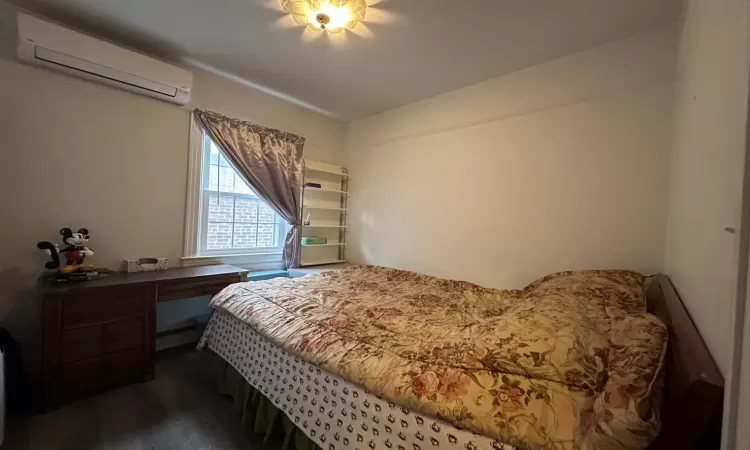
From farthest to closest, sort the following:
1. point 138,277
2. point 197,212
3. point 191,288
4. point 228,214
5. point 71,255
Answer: point 228,214 → point 197,212 → point 191,288 → point 138,277 → point 71,255

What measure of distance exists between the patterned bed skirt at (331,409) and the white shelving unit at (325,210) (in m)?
1.82

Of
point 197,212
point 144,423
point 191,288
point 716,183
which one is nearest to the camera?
point 716,183

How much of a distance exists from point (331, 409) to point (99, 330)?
176 cm

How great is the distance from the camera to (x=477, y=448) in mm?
872

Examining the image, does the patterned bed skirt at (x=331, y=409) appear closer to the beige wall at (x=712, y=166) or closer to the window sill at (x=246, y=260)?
the beige wall at (x=712, y=166)

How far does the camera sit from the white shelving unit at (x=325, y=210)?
12.1 ft

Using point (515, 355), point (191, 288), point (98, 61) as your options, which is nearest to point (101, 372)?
point (191, 288)

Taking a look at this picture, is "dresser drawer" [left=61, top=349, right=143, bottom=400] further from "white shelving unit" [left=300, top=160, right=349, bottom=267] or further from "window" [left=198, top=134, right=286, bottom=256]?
"white shelving unit" [left=300, top=160, right=349, bottom=267]

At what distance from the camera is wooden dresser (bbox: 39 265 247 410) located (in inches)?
71.4

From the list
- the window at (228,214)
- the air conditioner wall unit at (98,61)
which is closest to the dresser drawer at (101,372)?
the window at (228,214)

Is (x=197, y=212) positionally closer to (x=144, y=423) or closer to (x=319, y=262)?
(x=319, y=262)

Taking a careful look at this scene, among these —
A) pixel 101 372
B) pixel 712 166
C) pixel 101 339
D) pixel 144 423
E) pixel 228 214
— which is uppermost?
pixel 712 166

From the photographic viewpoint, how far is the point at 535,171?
8.16ft

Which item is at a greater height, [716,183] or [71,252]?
[716,183]
